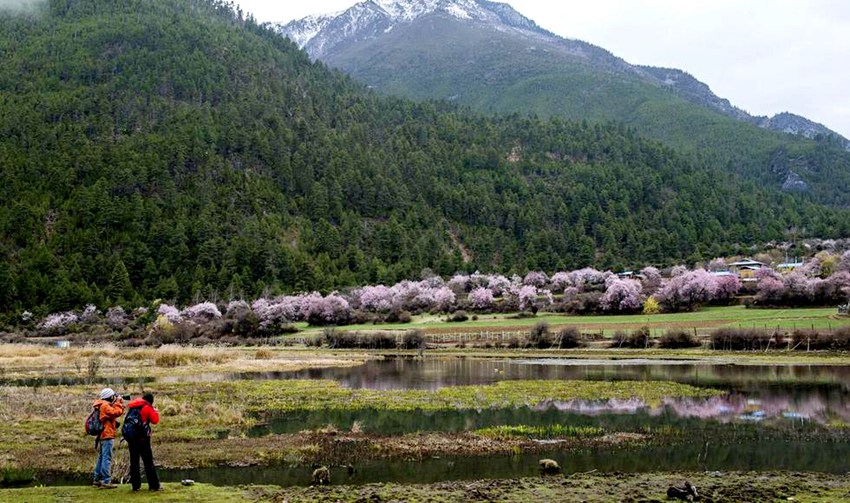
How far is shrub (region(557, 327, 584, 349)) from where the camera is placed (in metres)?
89.1

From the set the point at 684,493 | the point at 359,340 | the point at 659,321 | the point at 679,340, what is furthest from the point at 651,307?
the point at 684,493

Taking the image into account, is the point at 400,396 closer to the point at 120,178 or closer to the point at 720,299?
the point at 720,299

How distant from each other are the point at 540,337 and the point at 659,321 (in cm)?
1834

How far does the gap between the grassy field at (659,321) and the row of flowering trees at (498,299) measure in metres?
3.65

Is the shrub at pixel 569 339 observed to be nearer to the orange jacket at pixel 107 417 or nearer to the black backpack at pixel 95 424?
the orange jacket at pixel 107 417

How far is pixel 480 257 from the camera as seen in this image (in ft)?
612

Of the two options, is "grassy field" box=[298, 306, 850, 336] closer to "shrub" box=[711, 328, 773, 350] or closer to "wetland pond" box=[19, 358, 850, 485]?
"shrub" box=[711, 328, 773, 350]

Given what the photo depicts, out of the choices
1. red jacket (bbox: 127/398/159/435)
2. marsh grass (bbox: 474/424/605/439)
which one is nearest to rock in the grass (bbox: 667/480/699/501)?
marsh grass (bbox: 474/424/605/439)

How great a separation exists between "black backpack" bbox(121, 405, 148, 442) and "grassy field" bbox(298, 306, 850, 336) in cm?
7430

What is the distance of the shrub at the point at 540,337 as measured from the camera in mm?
90625

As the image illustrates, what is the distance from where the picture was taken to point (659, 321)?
9756 cm

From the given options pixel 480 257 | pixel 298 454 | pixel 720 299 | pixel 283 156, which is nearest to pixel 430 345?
pixel 720 299

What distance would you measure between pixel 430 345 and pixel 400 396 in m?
53.3

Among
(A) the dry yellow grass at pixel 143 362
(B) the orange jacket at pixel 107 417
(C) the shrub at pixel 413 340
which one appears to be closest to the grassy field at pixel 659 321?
(C) the shrub at pixel 413 340
